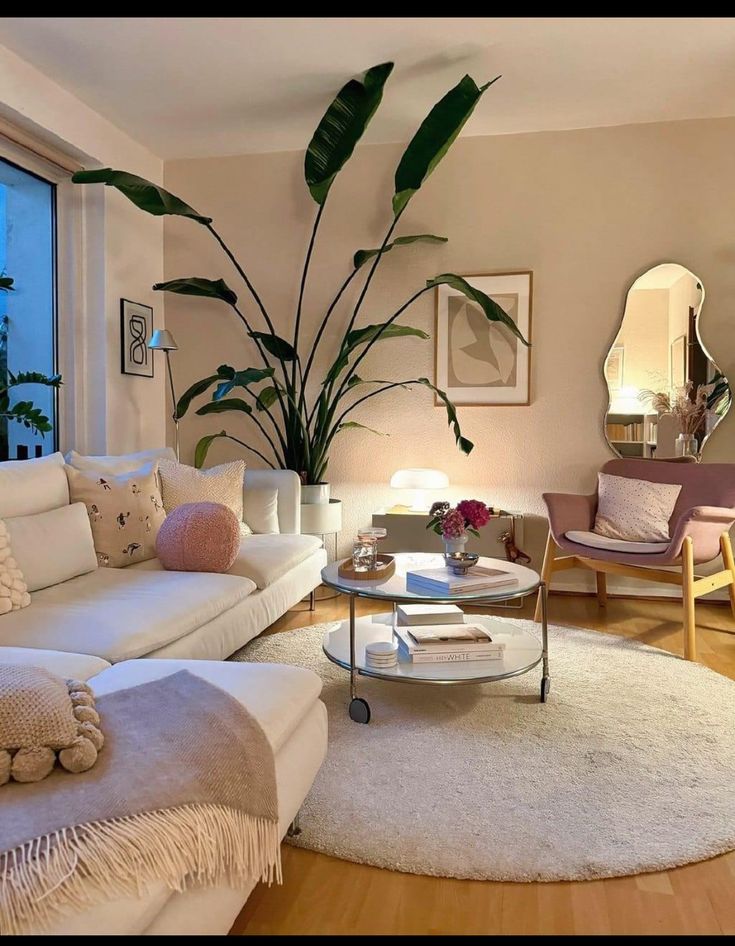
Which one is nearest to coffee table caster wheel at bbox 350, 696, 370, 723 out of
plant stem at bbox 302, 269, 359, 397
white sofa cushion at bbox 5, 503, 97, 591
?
white sofa cushion at bbox 5, 503, 97, 591

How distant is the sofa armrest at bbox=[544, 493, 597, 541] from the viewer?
359 cm

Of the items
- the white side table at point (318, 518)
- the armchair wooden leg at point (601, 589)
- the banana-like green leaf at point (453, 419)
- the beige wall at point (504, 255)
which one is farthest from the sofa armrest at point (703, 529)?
the white side table at point (318, 518)

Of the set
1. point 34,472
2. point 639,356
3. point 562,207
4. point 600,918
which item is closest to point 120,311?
point 34,472

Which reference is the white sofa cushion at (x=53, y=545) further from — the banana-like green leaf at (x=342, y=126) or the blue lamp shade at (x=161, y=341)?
the banana-like green leaf at (x=342, y=126)

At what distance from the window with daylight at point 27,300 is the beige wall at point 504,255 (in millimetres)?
889

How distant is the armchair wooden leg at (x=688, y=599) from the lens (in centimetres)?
309

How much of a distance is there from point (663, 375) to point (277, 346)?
2138 mm

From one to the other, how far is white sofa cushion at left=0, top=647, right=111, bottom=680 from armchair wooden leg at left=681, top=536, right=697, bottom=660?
2331mm

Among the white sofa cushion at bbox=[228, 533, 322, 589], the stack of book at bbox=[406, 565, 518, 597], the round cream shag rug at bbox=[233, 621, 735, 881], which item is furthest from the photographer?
the white sofa cushion at bbox=[228, 533, 322, 589]

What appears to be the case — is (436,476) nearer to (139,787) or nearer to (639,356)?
(639,356)

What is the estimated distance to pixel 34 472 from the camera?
8.95 ft

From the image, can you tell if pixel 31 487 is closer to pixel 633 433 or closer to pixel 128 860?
pixel 128 860

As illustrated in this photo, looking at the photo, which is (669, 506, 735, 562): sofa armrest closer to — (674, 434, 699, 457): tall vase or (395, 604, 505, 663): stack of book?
(674, 434, 699, 457): tall vase

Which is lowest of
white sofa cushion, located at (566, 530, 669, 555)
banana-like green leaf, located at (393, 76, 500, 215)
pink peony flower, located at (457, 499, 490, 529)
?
white sofa cushion, located at (566, 530, 669, 555)
